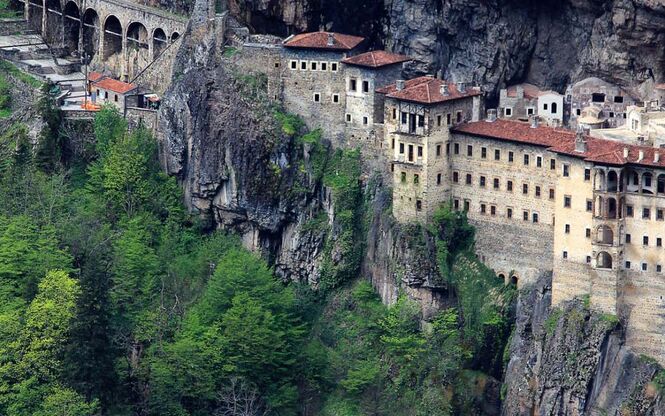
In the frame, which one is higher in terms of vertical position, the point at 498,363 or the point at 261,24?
the point at 261,24

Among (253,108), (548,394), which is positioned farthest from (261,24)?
(548,394)

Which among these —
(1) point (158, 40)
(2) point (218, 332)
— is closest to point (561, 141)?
(2) point (218, 332)

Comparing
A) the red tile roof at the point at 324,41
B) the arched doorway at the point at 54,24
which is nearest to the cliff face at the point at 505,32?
the red tile roof at the point at 324,41

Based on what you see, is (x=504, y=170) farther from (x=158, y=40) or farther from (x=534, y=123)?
(x=158, y=40)

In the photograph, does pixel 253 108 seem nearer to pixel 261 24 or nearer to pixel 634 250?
pixel 261 24

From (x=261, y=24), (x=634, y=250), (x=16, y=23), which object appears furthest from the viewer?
(x=16, y=23)

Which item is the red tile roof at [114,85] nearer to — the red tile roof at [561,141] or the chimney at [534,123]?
the red tile roof at [561,141]

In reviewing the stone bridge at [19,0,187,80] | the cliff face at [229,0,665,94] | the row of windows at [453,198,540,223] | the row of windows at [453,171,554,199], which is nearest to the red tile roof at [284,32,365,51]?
the cliff face at [229,0,665,94]
